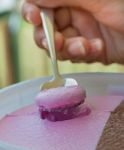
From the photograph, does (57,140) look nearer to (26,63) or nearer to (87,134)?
(87,134)

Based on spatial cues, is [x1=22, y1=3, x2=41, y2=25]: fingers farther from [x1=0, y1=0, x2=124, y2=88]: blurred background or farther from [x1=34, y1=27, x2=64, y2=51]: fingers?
[x1=0, y1=0, x2=124, y2=88]: blurred background

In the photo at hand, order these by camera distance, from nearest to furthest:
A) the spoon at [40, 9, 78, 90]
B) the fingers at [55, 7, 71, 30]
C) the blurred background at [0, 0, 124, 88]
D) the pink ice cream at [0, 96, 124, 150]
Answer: the pink ice cream at [0, 96, 124, 150]
the spoon at [40, 9, 78, 90]
the fingers at [55, 7, 71, 30]
the blurred background at [0, 0, 124, 88]

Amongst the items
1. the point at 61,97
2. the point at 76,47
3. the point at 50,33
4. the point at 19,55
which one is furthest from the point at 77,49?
the point at 19,55

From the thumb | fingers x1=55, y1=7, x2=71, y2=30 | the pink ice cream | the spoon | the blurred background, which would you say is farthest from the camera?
the blurred background

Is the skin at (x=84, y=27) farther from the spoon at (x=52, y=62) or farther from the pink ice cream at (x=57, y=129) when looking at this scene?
the pink ice cream at (x=57, y=129)

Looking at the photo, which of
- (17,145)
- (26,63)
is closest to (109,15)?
(17,145)

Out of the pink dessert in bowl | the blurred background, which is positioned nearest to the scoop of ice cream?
the pink dessert in bowl

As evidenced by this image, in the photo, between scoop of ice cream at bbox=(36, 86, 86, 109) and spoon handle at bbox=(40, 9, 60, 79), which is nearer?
scoop of ice cream at bbox=(36, 86, 86, 109)
